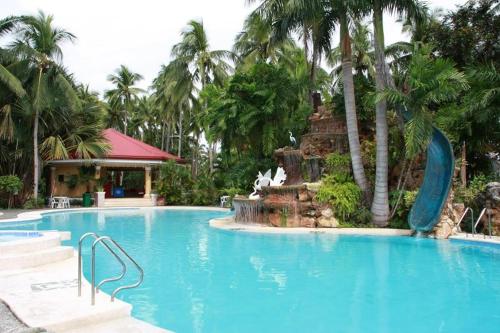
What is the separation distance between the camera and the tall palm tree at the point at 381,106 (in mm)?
14609

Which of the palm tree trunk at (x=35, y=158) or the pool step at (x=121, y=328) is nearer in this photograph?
the pool step at (x=121, y=328)

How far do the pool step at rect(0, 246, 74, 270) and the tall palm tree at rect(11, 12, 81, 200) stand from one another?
1651cm

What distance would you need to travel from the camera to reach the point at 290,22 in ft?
52.9

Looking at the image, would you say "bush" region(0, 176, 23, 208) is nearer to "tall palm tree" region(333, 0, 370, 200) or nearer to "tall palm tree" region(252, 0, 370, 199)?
"tall palm tree" region(252, 0, 370, 199)

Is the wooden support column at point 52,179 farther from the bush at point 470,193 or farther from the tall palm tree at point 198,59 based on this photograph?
the bush at point 470,193

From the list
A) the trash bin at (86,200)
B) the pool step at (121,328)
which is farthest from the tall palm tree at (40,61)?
the pool step at (121,328)

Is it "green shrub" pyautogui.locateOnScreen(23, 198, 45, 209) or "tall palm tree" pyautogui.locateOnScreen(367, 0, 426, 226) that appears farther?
"green shrub" pyautogui.locateOnScreen(23, 198, 45, 209)

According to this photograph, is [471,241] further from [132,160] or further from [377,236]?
[132,160]

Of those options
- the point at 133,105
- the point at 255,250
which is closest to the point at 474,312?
the point at 255,250

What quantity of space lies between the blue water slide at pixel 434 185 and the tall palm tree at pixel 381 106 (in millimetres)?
1316

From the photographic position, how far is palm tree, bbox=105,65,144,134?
40969mm

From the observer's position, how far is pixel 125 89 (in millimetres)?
40750

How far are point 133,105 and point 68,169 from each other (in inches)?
547

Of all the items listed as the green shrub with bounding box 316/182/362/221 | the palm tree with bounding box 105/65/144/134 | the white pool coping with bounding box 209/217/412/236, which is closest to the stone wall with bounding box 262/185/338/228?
the green shrub with bounding box 316/182/362/221
